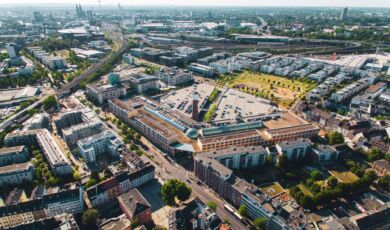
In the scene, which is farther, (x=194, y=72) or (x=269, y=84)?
(x=194, y=72)

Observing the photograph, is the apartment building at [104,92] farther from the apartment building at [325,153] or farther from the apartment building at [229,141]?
the apartment building at [325,153]

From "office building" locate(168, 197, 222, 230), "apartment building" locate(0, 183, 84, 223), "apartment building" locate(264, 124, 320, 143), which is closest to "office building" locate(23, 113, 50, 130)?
"apartment building" locate(0, 183, 84, 223)

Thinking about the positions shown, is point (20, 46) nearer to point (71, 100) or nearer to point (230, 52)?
point (71, 100)

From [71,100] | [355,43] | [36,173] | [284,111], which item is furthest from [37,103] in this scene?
[355,43]

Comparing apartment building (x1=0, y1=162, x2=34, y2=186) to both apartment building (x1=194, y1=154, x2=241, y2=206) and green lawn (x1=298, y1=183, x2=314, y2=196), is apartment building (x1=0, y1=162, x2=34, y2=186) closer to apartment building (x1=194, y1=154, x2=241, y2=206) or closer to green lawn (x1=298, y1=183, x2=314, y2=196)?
apartment building (x1=194, y1=154, x2=241, y2=206)

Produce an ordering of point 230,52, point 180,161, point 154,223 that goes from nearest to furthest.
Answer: point 154,223 < point 180,161 < point 230,52

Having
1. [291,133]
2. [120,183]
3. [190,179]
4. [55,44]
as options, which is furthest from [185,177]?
[55,44]

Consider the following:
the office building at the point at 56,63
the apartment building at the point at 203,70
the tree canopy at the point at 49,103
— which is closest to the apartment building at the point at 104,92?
the tree canopy at the point at 49,103
